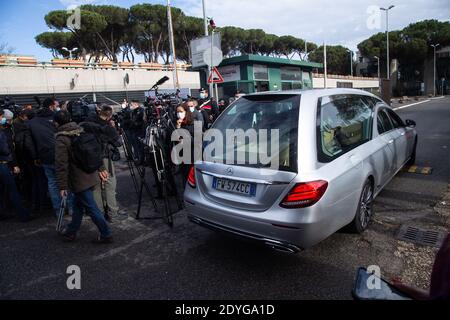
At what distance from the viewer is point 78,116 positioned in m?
7.54

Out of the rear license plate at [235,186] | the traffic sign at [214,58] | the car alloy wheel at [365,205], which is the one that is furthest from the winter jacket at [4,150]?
the traffic sign at [214,58]

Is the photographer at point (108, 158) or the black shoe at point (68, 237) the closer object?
the black shoe at point (68, 237)

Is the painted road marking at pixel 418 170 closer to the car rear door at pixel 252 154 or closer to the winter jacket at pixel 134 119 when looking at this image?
the car rear door at pixel 252 154

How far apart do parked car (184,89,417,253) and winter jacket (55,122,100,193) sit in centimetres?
128

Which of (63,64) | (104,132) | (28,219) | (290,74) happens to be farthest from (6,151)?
(63,64)

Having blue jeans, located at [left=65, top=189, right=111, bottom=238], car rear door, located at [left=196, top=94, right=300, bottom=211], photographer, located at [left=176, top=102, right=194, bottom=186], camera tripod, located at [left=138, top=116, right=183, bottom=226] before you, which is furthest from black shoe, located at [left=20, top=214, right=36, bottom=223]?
car rear door, located at [left=196, top=94, right=300, bottom=211]

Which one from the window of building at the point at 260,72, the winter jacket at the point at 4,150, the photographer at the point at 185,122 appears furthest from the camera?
the window of building at the point at 260,72

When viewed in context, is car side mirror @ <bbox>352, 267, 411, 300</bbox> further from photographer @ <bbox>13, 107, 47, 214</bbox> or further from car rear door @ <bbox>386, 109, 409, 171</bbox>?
photographer @ <bbox>13, 107, 47, 214</bbox>

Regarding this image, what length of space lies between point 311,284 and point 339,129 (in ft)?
5.38

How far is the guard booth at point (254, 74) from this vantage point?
1734 centimetres

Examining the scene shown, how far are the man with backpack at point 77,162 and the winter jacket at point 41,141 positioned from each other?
1.42m

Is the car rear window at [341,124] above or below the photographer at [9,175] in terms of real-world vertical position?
above
